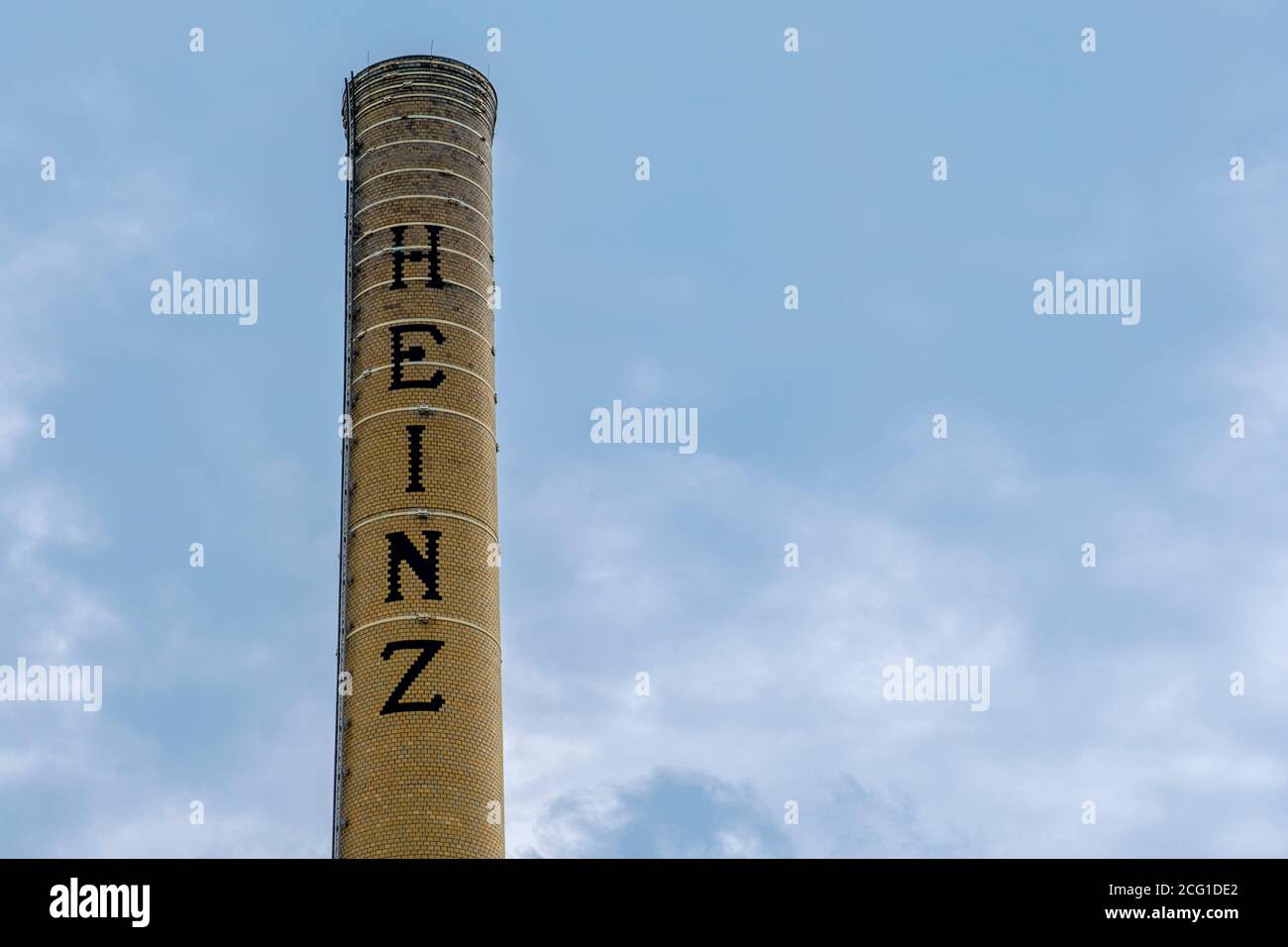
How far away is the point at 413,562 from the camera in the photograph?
42.8 metres

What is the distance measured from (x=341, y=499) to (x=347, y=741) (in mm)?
5984

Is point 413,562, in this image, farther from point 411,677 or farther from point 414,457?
point 411,677

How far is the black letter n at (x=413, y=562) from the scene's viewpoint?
42469 millimetres

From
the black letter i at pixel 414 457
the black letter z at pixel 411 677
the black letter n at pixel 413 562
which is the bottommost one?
the black letter z at pixel 411 677

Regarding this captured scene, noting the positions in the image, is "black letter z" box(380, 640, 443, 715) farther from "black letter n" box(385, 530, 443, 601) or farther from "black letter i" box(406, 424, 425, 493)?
"black letter i" box(406, 424, 425, 493)

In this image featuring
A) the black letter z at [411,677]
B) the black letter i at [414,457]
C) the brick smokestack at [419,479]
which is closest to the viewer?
the brick smokestack at [419,479]

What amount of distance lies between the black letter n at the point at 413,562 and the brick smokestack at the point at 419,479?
0.15 ft

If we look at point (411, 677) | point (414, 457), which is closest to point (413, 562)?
point (414, 457)

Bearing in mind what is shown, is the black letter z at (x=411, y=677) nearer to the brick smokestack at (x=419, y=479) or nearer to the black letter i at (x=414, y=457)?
the brick smokestack at (x=419, y=479)

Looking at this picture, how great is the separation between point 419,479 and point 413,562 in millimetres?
2042

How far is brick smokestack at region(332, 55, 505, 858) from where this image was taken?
41.3 meters

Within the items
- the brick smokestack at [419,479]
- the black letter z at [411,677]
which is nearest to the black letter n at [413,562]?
the brick smokestack at [419,479]

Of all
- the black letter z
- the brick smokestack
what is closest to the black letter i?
the brick smokestack

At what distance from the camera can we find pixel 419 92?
48.0 m
